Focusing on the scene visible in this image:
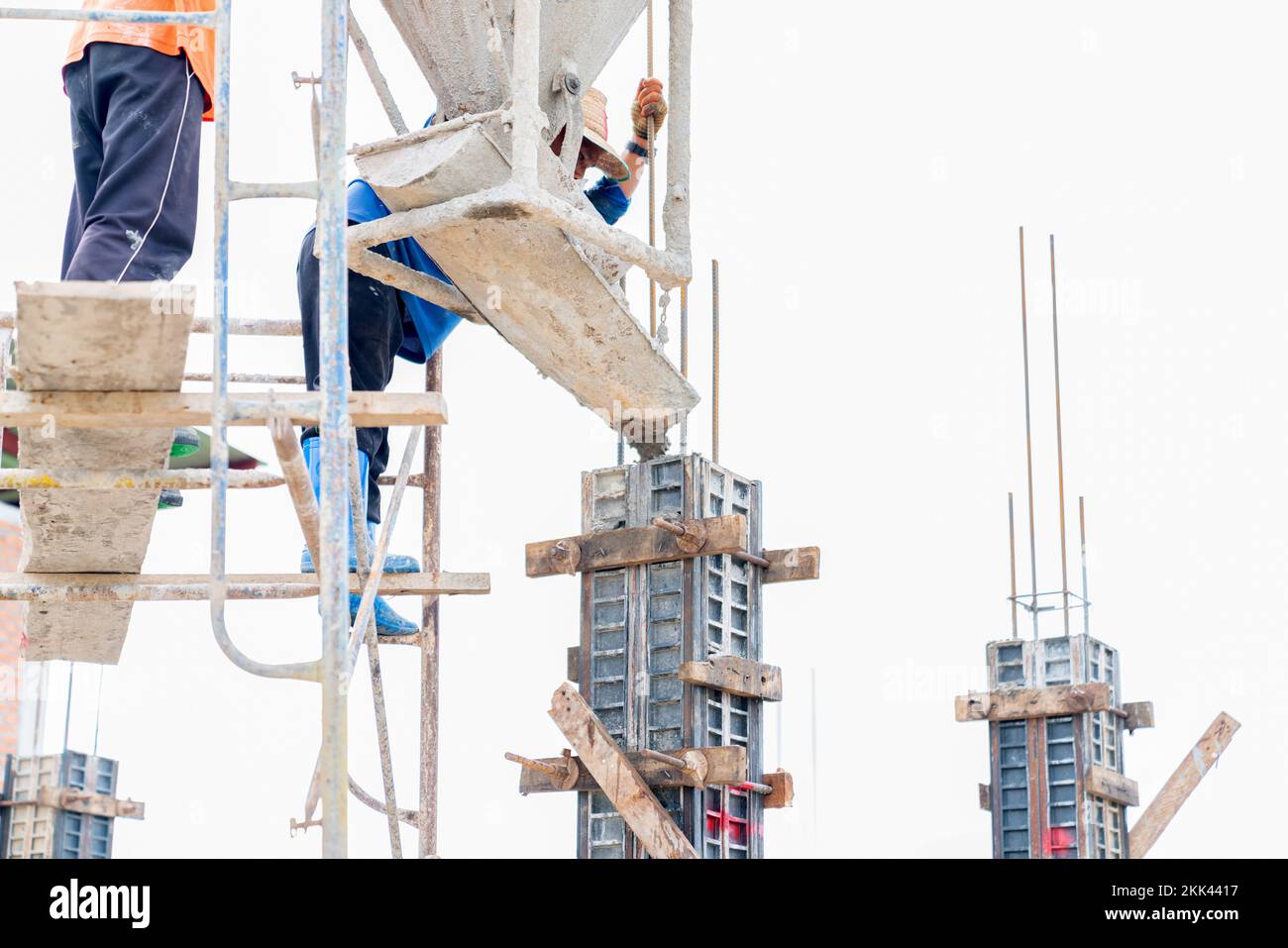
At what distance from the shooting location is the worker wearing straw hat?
7.12 metres

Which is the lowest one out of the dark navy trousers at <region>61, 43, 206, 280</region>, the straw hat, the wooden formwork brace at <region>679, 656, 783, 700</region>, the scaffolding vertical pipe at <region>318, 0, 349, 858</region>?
the scaffolding vertical pipe at <region>318, 0, 349, 858</region>

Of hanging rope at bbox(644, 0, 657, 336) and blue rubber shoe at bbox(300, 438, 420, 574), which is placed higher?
hanging rope at bbox(644, 0, 657, 336)

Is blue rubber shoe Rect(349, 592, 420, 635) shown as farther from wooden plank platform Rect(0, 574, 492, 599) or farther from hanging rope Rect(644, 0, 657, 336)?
hanging rope Rect(644, 0, 657, 336)

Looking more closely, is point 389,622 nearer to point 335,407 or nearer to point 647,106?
point 647,106

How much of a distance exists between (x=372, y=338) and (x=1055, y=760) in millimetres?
10742

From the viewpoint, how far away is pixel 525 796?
496 inches

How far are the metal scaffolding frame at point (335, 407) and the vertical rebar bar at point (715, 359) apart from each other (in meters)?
5.07

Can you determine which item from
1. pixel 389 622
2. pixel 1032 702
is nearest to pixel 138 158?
pixel 389 622

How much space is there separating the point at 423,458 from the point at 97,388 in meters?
4.48

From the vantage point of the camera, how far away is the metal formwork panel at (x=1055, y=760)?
16.3m

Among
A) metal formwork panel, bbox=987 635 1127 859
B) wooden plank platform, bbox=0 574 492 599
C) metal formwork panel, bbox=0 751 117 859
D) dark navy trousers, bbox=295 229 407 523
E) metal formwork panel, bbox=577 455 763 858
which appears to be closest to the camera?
wooden plank platform, bbox=0 574 492 599

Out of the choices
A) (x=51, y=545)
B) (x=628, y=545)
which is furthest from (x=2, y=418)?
(x=628, y=545)
